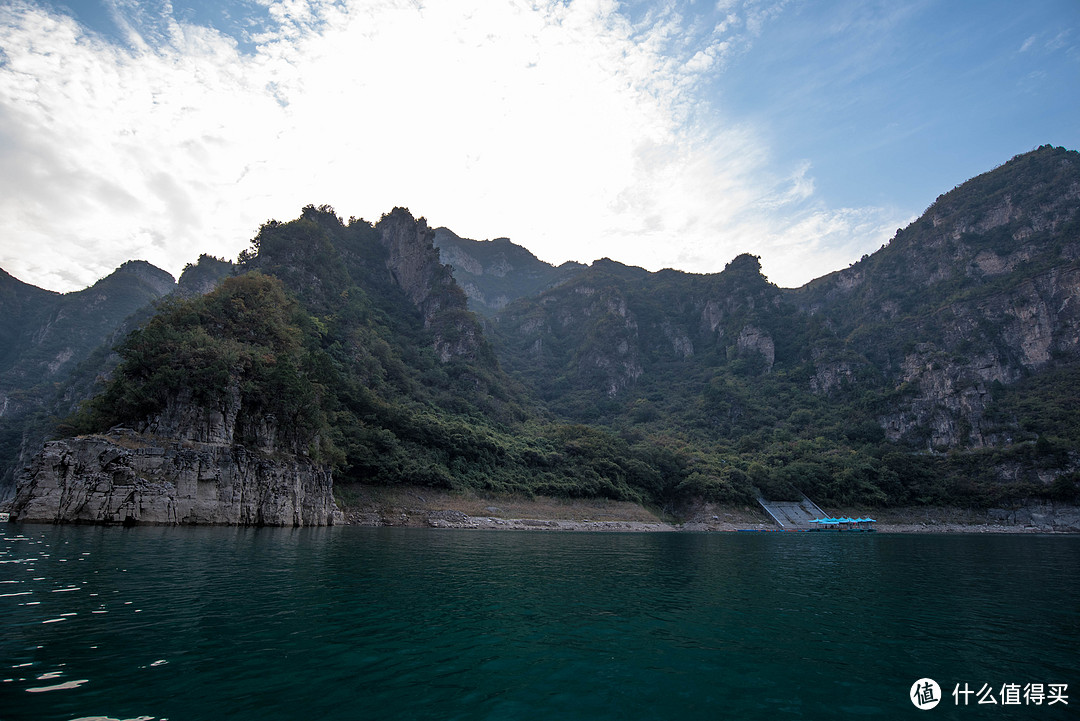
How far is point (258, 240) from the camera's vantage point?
94688mm

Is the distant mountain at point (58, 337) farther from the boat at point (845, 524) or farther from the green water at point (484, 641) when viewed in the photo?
the boat at point (845, 524)

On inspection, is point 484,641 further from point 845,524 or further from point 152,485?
point 845,524

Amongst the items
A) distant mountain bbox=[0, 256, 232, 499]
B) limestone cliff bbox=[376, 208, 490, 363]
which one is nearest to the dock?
limestone cliff bbox=[376, 208, 490, 363]

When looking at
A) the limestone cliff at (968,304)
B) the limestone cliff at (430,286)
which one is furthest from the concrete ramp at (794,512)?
the limestone cliff at (430,286)

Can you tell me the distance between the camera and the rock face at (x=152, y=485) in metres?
31.3

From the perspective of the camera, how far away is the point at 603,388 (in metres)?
173

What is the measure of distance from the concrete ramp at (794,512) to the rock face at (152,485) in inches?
2976

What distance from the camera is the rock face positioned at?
31.3 meters

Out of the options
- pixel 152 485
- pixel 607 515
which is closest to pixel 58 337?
pixel 152 485

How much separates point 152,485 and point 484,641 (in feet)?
114

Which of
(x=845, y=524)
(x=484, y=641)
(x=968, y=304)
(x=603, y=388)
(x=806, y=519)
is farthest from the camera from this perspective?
(x=603, y=388)

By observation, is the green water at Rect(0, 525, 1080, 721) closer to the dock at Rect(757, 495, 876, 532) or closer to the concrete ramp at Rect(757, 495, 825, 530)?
the dock at Rect(757, 495, 876, 532)

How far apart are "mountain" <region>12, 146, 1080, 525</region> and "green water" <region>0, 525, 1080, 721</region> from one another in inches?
874

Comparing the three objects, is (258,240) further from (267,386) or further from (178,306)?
(267,386)
